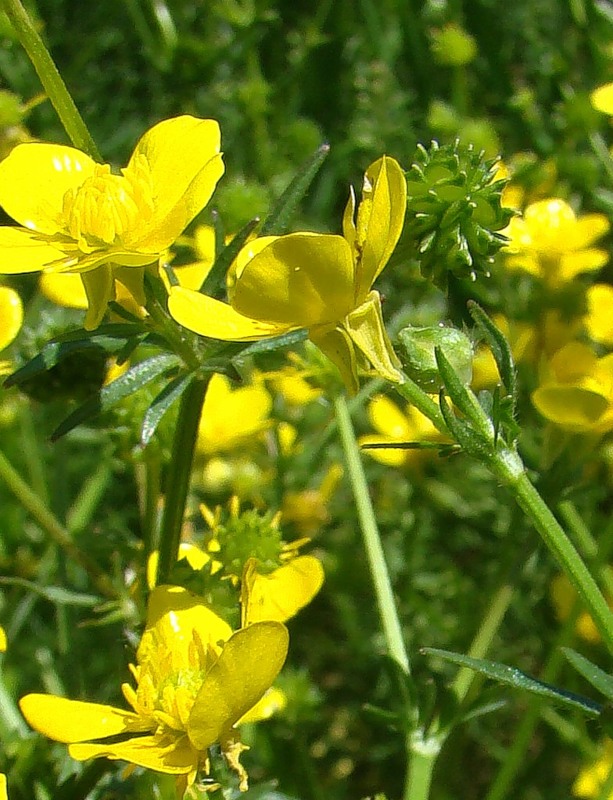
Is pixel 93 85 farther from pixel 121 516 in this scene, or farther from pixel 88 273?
pixel 88 273

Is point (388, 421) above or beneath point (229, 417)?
beneath

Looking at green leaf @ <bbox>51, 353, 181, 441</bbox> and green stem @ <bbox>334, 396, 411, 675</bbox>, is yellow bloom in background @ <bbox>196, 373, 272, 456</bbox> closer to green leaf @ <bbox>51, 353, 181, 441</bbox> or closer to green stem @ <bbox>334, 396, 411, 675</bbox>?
green stem @ <bbox>334, 396, 411, 675</bbox>

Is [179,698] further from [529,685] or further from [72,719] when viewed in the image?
[529,685]

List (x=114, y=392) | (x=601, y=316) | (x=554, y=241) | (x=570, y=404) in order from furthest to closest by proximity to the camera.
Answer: (x=554, y=241) < (x=601, y=316) < (x=570, y=404) < (x=114, y=392)

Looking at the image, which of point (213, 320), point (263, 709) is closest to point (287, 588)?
point (263, 709)

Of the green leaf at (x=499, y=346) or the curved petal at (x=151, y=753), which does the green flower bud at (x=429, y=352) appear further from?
the curved petal at (x=151, y=753)

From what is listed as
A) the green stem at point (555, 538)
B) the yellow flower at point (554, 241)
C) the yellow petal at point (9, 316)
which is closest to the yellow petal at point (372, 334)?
the green stem at point (555, 538)
